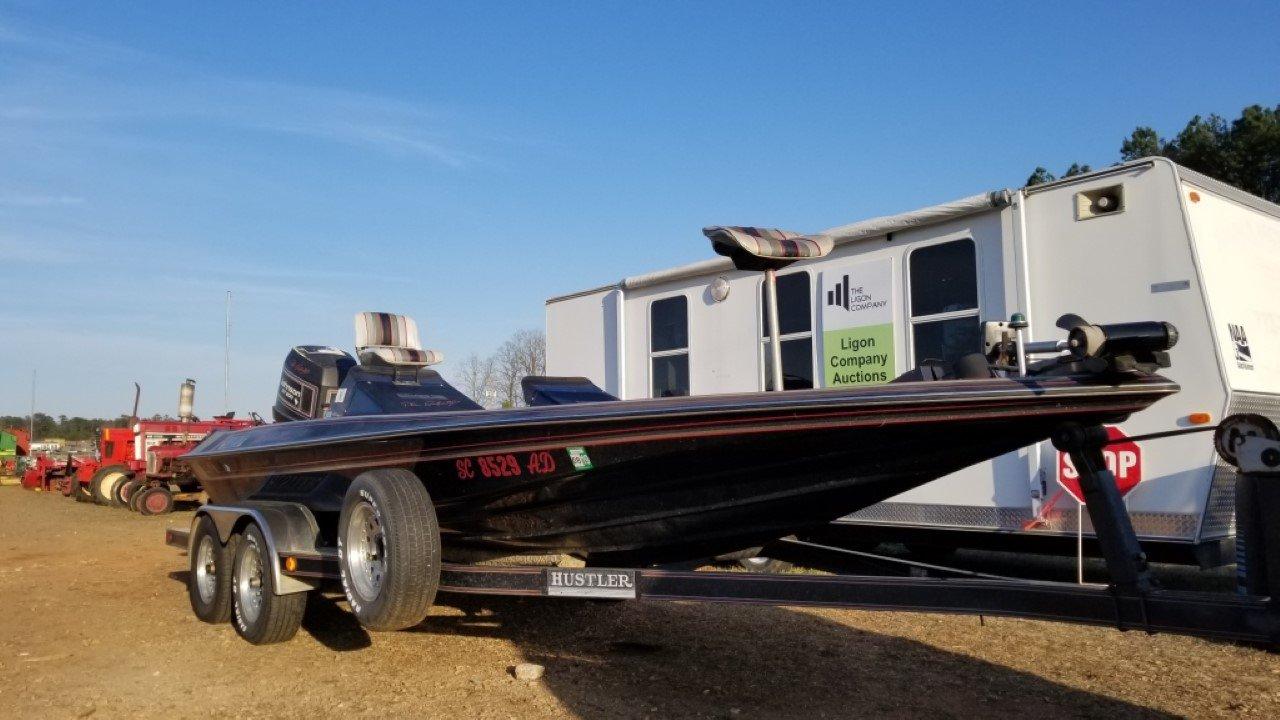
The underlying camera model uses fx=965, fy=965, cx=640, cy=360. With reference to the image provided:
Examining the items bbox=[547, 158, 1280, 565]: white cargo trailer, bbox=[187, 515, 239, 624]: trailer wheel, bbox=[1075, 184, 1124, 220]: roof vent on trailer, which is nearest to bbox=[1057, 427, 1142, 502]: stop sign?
bbox=[547, 158, 1280, 565]: white cargo trailer

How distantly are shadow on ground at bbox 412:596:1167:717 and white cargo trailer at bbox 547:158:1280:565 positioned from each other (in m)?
1.37

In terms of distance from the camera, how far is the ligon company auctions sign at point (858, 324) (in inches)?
273

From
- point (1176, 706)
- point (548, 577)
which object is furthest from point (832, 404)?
point (1176, 706)

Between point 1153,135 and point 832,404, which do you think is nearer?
point 832,404

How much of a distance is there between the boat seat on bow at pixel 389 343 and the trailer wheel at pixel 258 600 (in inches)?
50.9

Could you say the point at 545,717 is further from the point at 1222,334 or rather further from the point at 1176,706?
the point at 1222,334

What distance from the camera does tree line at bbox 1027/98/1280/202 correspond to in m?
20.8

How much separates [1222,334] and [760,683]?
3368 millimetres

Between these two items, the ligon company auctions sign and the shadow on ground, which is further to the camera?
the ligon company auctions sign

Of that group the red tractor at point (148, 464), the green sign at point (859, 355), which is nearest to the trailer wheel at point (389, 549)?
the green sign at point (859, 355)

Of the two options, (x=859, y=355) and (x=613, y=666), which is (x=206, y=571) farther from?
(x=859, y=355)

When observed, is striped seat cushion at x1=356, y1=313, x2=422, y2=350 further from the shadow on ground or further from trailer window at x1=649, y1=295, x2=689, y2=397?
trailer window at x1=649, y1=295, x2=689, y2=397

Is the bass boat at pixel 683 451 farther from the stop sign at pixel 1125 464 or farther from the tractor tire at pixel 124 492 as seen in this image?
the tractor tire at pixel 124 492

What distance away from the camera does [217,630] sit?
5945 millimetres
